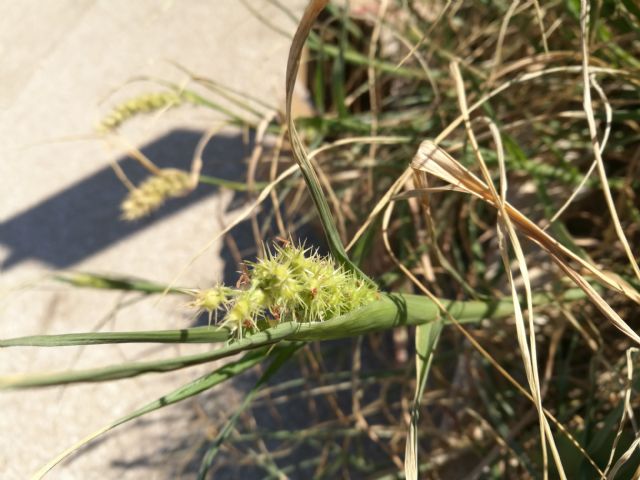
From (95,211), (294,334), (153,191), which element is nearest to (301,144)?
(294,334)

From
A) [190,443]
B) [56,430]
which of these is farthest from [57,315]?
[190,443]

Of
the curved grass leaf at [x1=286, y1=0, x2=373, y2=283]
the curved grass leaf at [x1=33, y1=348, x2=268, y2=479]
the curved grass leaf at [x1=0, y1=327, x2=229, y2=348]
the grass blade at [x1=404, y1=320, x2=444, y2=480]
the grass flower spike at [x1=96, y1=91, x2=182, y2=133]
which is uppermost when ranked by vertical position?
the grass flower spike at [x1=96, y1=91, x2=182, y2=133]

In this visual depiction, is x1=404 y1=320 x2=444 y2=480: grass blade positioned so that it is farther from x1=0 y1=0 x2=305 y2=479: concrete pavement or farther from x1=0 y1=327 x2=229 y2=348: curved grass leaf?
x1=0 y1=0 x2=305 y2=479: concrete pavement

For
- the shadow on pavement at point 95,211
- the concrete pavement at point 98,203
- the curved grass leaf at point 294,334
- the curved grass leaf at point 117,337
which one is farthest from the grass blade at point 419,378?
the shadow on pavement at point 95,211

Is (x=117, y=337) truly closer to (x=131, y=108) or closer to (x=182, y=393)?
(x=182, y=393)

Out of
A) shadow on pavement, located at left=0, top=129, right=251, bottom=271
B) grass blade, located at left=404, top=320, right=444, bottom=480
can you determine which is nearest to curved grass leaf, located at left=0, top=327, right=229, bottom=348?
grass blade, located at left=404, top=320, right=444, bottom=480

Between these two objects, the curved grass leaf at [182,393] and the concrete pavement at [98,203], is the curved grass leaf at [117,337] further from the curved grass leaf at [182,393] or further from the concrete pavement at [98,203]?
the concrete pavement at [98,203]

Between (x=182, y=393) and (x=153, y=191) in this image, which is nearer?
(x=182, y=393)

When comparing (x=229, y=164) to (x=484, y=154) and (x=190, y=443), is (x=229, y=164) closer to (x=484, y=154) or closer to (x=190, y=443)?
(x=190, y=443)
